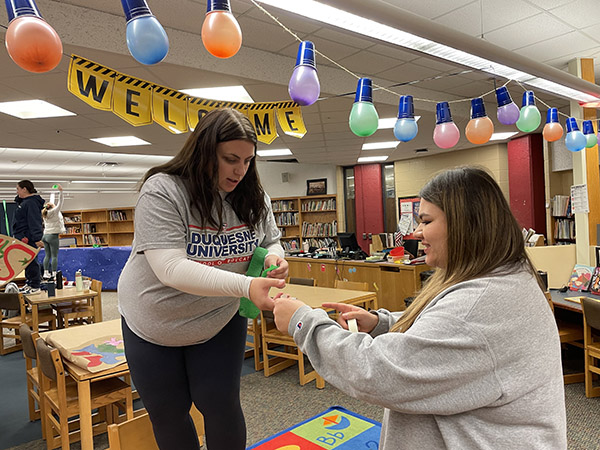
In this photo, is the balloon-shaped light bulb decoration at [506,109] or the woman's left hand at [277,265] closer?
the woman's left hand at [277,265]

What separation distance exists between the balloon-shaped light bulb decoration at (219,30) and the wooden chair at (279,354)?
276 cm

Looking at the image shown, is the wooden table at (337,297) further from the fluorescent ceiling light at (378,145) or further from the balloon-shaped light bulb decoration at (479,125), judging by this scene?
the fluorescent ceiling light at (378,145)

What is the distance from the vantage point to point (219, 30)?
4.95ft

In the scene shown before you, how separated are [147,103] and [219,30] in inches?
71.9

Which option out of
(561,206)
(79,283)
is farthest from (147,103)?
(561,206)

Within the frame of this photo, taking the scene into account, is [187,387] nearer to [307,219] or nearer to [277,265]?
[277,265]

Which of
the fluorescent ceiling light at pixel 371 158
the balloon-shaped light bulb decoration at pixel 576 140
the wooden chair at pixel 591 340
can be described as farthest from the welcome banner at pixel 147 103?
the fluorescent ceiling light at pixel 371 158

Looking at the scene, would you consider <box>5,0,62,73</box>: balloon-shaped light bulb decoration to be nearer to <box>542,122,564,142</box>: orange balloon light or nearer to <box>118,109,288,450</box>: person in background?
<box>118,109,288,450</box>: person in background

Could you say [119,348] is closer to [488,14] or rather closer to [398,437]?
[398,437]

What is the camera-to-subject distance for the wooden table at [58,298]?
4848 mm

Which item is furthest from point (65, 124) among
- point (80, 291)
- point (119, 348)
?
point (119, 348)

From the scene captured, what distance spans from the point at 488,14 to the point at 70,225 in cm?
1441

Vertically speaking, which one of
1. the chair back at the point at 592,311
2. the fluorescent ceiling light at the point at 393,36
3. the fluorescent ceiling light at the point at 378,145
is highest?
the fluorescent ceiling light at the point at 378,145

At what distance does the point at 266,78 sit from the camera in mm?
4383
